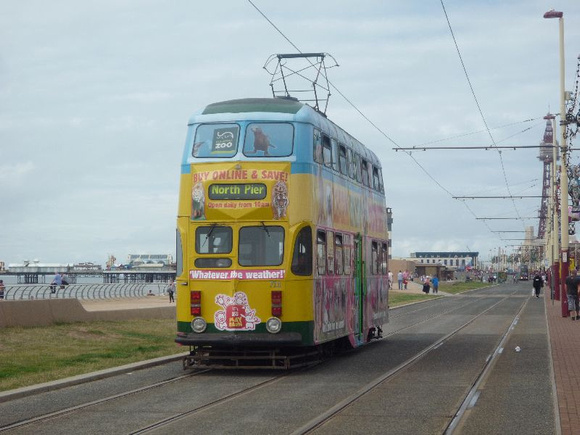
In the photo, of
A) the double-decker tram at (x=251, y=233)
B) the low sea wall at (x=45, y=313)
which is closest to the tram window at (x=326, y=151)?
the double-decker tram at (x=251, y=233)

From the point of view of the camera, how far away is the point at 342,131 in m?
22.2

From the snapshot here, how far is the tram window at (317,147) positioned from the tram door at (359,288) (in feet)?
13.4

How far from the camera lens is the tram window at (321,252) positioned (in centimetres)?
1898

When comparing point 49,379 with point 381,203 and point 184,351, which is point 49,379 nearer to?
point 184,351

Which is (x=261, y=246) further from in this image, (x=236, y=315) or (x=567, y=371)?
(x=567, y=371)

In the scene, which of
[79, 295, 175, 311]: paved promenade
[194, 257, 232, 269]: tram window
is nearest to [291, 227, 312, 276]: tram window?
[194, 257, 232, 269]: tram window

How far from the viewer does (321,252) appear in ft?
63.5

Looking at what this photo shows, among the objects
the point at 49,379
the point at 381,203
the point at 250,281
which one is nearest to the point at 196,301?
the point at 250,281

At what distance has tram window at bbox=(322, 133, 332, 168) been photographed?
19.7 meters

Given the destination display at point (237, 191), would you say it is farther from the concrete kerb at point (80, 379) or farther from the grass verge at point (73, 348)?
the grass verge at point (73, 348)

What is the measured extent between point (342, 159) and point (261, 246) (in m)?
4.21

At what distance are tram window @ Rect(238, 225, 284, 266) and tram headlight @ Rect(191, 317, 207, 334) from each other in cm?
121

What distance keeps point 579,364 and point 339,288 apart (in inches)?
193

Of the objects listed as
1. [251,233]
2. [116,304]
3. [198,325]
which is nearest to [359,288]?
[251,233]
